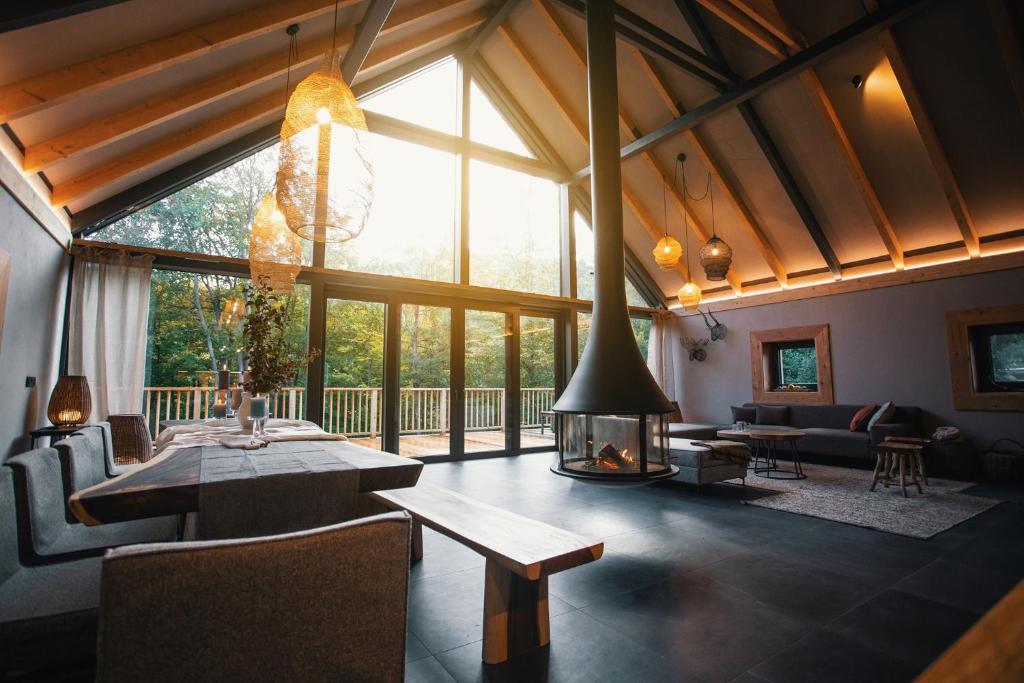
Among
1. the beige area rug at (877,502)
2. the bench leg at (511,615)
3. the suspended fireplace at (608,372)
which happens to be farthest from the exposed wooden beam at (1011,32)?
the bench leg at (511,615)

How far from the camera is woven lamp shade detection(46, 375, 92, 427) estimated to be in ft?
11.7

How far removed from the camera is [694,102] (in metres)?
6.12

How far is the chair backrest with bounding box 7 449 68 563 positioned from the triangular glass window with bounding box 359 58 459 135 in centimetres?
550

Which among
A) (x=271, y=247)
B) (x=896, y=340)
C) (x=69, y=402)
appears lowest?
(x=69, y=402)

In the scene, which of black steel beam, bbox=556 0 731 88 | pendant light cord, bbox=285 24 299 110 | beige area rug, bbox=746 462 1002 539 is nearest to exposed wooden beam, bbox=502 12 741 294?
black steel beam, bbox=556 0 731 88

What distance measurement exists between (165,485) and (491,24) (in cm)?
648

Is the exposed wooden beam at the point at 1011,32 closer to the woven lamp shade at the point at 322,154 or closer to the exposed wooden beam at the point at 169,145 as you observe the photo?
the woven lamp shade at the point at 322,154

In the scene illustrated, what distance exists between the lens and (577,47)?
6102 mm

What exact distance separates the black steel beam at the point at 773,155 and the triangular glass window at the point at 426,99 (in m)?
3.13

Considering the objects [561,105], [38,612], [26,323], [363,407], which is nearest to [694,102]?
[561,105]

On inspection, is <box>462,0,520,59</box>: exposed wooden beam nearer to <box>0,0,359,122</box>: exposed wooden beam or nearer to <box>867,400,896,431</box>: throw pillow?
<box>0,0,359,122</box>: exposed wooden beam

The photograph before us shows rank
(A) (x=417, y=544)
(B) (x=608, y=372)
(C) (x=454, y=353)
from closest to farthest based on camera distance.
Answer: (A) (x=417, y=544)
(B) (x=608, y=372)
(C) (x=454, y=353)

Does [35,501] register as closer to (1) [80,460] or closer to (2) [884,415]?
(1) [80,460]

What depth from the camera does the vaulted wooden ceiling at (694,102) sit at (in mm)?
3049
